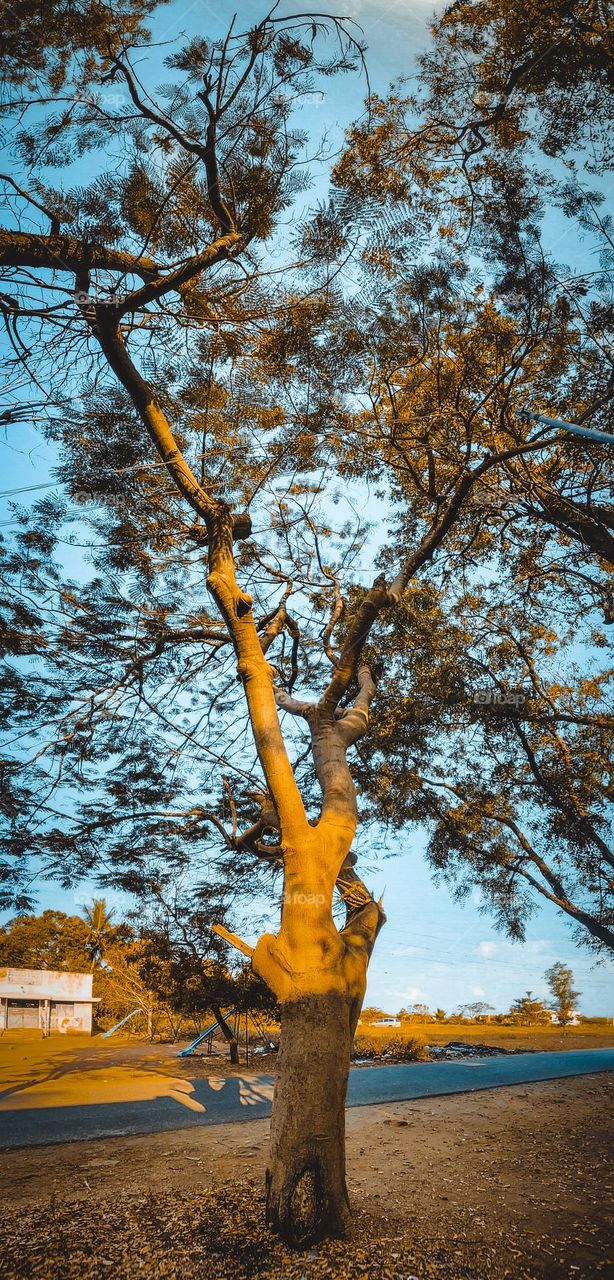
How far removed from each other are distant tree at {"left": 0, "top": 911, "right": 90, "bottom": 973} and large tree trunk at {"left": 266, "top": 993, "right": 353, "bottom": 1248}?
71.0 ft

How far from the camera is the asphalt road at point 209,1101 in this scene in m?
5.18

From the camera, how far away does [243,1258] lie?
8.68 ft

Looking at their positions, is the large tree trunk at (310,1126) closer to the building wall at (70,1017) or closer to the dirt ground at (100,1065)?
the dirt ground at (100,1065)

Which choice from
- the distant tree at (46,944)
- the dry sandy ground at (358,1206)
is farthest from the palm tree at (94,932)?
the dry sandy ground at (358,1206)

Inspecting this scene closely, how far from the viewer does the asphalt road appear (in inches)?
204

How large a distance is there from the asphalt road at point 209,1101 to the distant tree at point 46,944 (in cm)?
1631

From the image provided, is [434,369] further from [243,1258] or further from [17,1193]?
[17,1193]

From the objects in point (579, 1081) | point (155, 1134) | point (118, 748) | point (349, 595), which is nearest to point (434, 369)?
point (349, 595)

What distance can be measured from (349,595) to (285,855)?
487 centimetres

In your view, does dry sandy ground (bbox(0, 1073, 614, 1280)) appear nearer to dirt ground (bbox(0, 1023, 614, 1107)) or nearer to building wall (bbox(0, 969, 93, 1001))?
dirt ground (bbox(0, 1023, 614, 1107))

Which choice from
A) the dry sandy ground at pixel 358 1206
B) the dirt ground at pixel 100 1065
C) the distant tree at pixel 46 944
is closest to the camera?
the dry sandy ground at pixel 358 1206

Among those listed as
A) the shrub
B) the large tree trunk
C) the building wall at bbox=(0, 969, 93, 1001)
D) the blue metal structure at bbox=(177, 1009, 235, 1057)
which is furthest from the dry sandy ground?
the building wall at bbox=(0, 969, 93, 1001)

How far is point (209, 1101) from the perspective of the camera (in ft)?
21.5

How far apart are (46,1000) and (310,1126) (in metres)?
17.5
